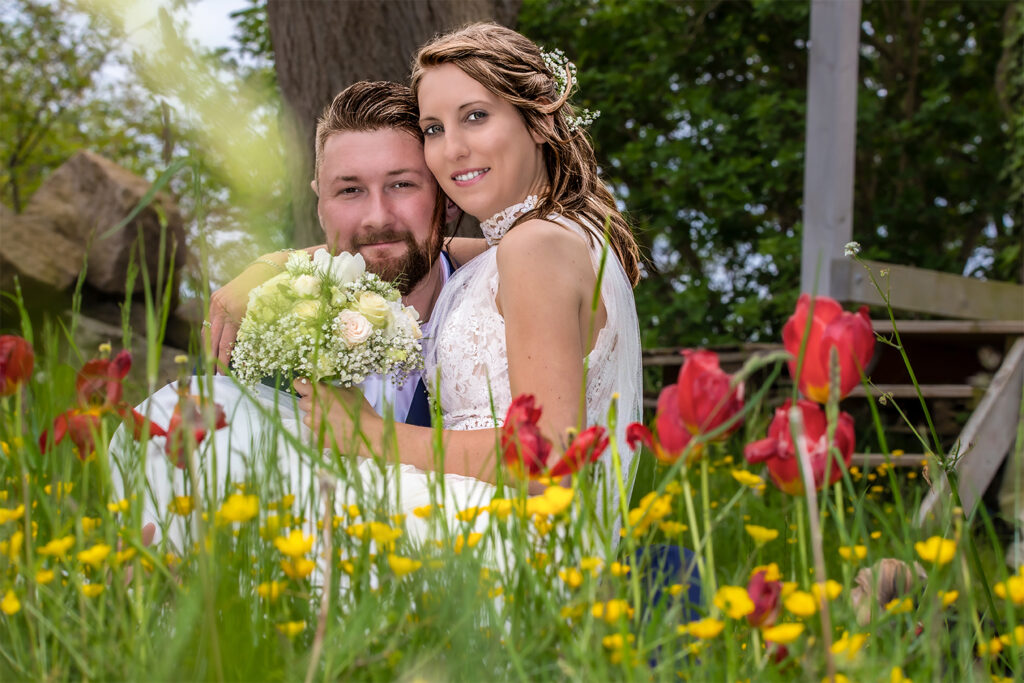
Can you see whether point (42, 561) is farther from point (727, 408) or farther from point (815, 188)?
point (815, 188)

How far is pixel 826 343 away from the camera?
123 cm

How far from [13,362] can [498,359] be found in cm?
124

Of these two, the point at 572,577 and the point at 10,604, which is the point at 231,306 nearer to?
the point at 10,604

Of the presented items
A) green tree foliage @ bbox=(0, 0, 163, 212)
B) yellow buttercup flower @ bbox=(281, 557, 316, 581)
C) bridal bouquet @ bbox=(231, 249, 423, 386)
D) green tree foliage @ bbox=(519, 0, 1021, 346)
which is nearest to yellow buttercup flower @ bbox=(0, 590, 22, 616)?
yellow buttercup flower @ bbox=(281, 557, 316, 581)

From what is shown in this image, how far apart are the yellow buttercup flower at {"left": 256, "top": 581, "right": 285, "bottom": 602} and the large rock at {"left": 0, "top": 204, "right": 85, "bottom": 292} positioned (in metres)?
6.82

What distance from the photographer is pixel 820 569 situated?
1.10 metres

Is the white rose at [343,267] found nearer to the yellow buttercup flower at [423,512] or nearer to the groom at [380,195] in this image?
the groom at [380,195]

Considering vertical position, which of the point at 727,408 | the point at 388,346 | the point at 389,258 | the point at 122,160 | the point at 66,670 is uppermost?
the point at 122,160

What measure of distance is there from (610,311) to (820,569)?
146 cm

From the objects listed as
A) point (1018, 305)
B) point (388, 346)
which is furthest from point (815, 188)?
point (388, 346)

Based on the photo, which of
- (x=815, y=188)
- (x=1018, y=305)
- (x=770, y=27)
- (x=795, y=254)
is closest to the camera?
(x=815, y=188)

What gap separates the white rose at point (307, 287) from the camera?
2.28 metres

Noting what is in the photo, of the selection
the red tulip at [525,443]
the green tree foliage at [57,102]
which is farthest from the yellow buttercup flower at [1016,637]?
the green tree foliage at [57,102]

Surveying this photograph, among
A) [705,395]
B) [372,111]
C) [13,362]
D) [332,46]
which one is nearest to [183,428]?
[13,362]
